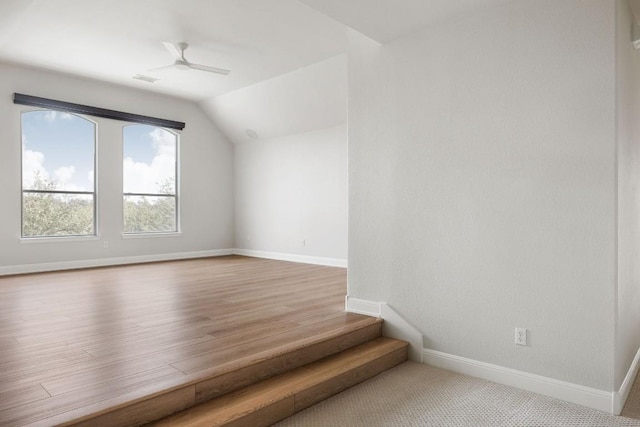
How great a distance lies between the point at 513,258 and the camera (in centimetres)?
283

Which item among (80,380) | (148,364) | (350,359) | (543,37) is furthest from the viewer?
(350,359)

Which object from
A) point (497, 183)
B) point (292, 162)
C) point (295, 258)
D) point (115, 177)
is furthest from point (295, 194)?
point (497, 183)

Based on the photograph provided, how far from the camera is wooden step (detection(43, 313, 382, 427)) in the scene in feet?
6.23

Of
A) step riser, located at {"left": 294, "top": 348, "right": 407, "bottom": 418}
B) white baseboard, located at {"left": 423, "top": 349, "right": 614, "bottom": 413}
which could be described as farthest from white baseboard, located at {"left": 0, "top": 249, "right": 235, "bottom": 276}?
white baseboard, located at {"left": 423, "top": 349, "right": 614, "bottom": 413}

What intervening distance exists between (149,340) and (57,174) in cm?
488

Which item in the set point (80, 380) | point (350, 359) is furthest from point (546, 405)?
point (80, 380)

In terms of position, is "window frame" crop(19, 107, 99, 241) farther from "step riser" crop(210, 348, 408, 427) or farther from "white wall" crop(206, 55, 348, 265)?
"step riser" crop(210, 348, 408, 427)

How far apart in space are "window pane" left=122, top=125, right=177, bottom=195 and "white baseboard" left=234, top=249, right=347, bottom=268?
1913mm

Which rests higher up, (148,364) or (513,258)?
(513,258)

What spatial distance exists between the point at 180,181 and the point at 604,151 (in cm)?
706

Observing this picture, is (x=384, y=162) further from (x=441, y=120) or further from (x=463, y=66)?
(x=463, y=66)

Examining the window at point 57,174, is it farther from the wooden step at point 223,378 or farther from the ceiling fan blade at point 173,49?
the wooden step at point 223,378

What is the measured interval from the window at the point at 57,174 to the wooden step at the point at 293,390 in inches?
219

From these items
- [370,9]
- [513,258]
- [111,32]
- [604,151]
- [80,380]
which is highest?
[111,32]
